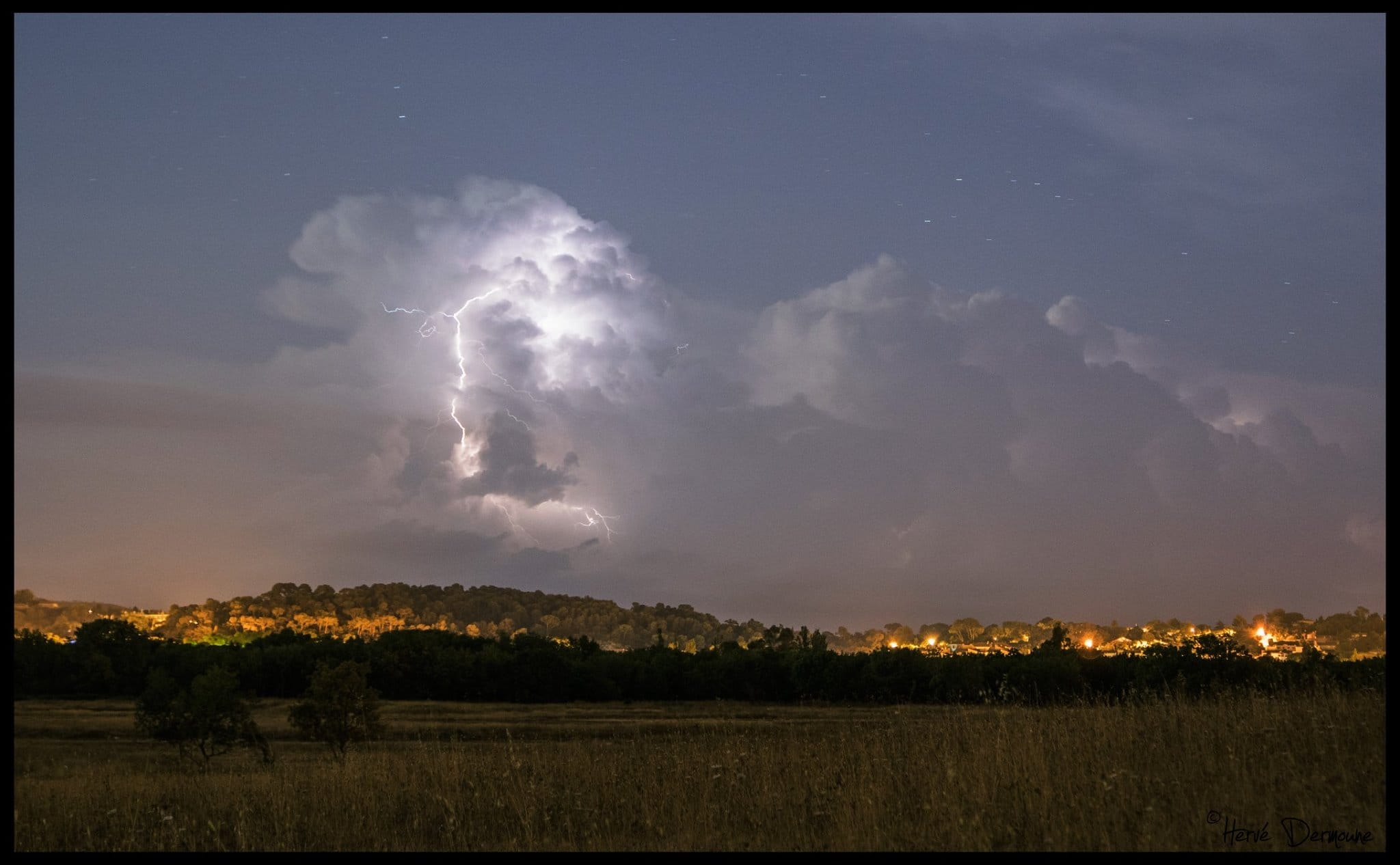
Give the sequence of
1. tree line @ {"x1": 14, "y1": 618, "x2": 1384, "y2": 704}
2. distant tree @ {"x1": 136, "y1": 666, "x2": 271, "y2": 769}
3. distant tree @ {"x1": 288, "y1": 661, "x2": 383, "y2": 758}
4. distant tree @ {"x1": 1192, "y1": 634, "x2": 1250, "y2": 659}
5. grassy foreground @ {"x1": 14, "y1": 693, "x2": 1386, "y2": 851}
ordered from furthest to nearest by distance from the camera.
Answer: tree line @ {"x1": 14, "y1": 618, "x2": 1384, "y2": 704}
distant tree @ {"x1": 1192, "y1": 634, "x2": 1250, "y2": 659}
distant tree @ {"x1": 288, "y1": 661, "x2": 383, "y2": 758}
distant tree @ {"x1": 136, "y1": 666, "x2": 271, "y2": 769}
grassy foreground @ {"x1": 14, "y1": 693, "x2": 1386, "y2": 851}

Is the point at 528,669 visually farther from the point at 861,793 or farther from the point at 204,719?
the point at 861,793

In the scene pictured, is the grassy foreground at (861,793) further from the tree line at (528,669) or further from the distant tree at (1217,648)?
the tree line at (528,669)

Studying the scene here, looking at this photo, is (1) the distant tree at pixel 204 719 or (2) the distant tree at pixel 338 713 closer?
(1) the distant tree at pixel 204 719
